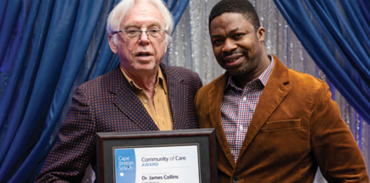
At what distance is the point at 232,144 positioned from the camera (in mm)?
1599

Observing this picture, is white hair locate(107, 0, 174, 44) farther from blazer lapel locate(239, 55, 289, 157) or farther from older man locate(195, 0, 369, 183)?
blazer lapel locate(239, 55, 289, 157)

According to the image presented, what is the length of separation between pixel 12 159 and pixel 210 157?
1391 mm

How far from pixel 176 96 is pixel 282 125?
0.54 m

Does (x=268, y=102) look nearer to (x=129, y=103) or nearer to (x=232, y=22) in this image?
(x=232, y=22)

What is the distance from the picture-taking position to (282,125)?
1537 mm

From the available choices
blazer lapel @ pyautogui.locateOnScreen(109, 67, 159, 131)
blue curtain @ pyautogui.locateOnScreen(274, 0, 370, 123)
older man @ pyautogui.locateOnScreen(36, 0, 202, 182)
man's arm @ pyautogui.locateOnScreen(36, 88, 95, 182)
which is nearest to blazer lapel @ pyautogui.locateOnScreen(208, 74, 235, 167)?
older man @ pyautogui.locateOnScreen(36, 0, 202, 182)

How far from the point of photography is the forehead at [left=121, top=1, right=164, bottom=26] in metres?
1.64

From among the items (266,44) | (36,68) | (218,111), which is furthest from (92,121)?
(266,44)

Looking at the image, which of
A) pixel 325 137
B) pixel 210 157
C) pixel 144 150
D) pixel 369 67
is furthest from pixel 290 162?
pixel 369 67

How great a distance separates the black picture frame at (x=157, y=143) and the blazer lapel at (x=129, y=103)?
169 millimetres

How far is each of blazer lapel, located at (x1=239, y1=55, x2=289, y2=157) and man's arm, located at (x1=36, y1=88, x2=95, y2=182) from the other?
2.20ft

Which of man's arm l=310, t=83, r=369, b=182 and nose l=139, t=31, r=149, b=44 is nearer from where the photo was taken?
man's arm l=310, t=83, r=369, b=182

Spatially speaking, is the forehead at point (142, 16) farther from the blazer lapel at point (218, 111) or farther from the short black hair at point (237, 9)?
the blazer lapel at point (218, 111)

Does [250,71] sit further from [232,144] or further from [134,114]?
[134,114]
